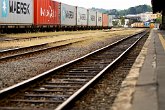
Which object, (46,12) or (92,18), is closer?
(46,12)

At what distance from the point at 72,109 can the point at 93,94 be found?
1440 mm

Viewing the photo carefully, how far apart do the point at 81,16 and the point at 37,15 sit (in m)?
20.9

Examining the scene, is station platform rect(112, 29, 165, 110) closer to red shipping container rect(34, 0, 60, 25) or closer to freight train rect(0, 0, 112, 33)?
freight train rect(0, 0, 112, 33)

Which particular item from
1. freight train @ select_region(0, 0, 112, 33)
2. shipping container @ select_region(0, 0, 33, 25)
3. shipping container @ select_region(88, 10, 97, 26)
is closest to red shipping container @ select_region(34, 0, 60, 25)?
freight train @ select_region(0, 0, 112, 33)

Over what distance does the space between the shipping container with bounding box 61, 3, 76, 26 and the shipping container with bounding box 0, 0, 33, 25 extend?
38.7ft

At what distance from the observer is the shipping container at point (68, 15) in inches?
1888

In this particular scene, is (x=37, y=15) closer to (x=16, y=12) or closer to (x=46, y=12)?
(x=46, y=12)

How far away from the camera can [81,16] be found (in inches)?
2280

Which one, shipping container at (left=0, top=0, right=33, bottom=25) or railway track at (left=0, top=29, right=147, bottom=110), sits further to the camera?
shipping container at (left=0, top=0, right=33, bottom=25)

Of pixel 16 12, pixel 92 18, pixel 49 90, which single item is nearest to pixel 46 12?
pixel 16 12

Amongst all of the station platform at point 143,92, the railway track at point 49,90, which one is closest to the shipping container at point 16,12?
the railway track at point 49,90

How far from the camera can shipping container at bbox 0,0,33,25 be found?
2908 centimetres

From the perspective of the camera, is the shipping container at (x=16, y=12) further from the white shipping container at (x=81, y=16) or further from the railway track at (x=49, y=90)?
the white shipping container at (x=81, y=16)

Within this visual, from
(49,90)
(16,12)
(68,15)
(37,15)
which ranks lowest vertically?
(49,90)
